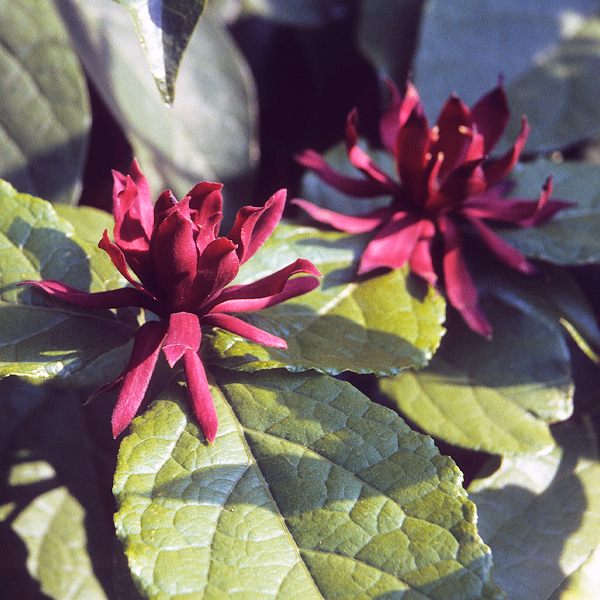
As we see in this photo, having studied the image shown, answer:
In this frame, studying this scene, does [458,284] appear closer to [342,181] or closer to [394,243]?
[394,243]

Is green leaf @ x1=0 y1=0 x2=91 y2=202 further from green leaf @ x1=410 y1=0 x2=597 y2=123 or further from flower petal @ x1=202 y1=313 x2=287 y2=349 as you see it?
green leaf @ x1=410 y1=0 x2=597 y2=123

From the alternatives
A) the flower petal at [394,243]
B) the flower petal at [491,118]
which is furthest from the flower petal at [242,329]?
the flower petal at [491,118]

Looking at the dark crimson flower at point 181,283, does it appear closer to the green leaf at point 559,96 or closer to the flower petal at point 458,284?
the flower petal at point 458,284

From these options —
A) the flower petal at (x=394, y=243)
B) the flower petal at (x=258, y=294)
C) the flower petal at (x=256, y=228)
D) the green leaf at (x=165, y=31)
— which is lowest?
the flower petal at (x=394, y=243)

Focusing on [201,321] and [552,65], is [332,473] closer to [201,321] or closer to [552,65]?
[201,321]

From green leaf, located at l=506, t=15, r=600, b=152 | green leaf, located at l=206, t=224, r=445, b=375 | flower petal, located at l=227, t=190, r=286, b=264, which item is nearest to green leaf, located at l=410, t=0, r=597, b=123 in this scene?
green leaf, located at l=506, t=15, r=600, b=152

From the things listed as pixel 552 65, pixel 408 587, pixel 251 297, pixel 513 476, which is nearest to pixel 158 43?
pixel 251 297
